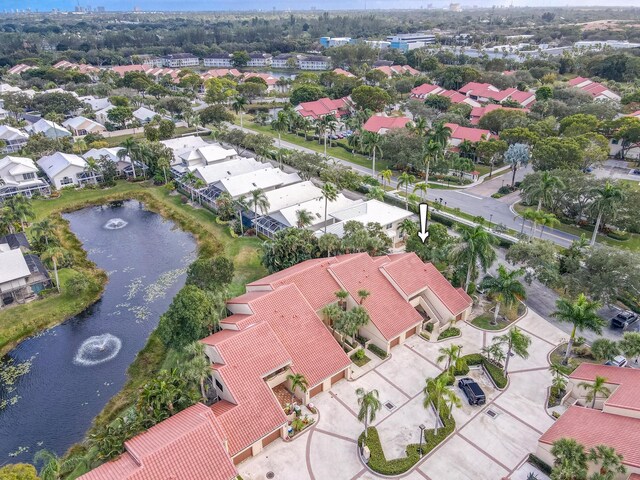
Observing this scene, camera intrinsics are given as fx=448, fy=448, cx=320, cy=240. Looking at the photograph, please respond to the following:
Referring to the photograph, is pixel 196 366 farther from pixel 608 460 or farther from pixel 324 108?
pixel 324 108

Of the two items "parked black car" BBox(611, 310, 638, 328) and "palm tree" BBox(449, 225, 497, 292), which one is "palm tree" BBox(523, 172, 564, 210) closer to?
"palm tree" BBox(449, 225, 497, 292)

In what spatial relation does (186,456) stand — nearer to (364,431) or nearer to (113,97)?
(364,431)

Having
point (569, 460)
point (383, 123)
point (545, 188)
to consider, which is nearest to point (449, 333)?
point (569, 460)

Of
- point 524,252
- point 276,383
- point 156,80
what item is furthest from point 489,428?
point 156,80

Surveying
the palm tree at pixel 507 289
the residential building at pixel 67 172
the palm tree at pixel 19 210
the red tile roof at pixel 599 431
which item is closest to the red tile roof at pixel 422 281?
the palm tree at pixel 507 289

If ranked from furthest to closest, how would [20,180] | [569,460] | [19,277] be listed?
[20,180] → [19,277] → [569,460]

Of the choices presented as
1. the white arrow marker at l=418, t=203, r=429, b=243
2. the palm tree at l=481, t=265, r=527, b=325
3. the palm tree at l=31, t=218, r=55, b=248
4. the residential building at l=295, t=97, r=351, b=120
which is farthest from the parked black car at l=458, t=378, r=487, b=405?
the residential building at l=295, t=97, r=351, b=120

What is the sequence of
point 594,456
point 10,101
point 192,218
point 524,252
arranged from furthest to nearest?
point 10,101
point 192,218
point 524,252
point 594,456
